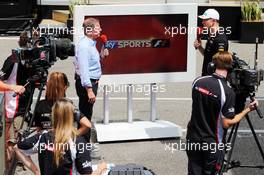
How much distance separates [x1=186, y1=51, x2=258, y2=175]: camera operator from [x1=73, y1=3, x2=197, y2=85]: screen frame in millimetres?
2731

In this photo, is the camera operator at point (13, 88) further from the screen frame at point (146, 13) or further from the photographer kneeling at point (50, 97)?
the screen frame at point (146, 13)

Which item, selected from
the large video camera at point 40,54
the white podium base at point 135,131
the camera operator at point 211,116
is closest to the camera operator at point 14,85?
the large video camera at point 40,54

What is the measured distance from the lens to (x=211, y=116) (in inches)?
259

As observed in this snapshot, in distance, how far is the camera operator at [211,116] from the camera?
655 cm

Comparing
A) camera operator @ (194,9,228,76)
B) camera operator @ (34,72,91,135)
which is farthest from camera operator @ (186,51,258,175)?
camera operator @ (194,9,228,76)

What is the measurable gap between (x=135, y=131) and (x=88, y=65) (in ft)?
5.41

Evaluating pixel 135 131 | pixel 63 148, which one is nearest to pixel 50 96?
pixel 63 148

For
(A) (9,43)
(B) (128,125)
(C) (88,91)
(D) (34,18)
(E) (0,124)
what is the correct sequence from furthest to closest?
(D) (34,18) < (A) (9,43) < (B) (128,125) < (C) (88,91) < (E) (0,124)

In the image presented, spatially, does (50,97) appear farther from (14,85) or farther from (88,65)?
(88,65)

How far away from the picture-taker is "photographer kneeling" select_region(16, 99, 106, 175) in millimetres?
5238

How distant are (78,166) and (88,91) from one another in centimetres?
302

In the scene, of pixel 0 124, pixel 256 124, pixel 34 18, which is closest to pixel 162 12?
pixel 256 124

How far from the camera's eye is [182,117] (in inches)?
427

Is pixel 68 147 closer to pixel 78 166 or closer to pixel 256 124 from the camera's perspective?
pixel 78 166
